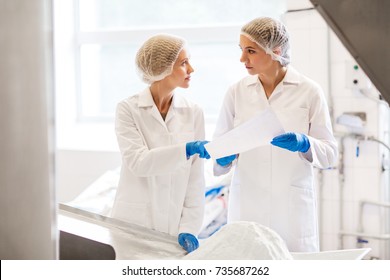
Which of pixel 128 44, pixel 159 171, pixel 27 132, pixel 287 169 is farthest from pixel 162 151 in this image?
pixel 128 44

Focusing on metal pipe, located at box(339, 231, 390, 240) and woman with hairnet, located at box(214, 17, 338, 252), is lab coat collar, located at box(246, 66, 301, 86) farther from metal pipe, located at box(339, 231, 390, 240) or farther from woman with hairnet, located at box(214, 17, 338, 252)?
metal pipe, located at box(339, 231, 390, 240)

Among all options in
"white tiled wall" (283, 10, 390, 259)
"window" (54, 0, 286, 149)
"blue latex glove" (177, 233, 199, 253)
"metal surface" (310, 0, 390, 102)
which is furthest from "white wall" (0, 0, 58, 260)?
"window" (54, 0, 286, 149)

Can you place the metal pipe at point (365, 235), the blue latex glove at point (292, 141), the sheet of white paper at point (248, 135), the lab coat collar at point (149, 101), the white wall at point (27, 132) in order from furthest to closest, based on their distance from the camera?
the metal pipe at point (365, 235), the lab coat collar at point (149, 101), the blue latex glove at point (292, 141), the sheet of white paper at point (248, 135), the white wall at point (27, 132)

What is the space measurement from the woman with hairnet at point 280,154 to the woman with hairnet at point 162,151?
0.16 meters

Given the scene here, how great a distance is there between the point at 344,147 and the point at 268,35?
1.37m

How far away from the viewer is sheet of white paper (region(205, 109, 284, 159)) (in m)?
1.28

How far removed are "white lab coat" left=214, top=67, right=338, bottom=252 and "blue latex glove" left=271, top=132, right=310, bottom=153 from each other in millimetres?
92

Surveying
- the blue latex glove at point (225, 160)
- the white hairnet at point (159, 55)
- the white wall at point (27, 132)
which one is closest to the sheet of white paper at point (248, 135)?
the blue latex glove at point (225, 160)

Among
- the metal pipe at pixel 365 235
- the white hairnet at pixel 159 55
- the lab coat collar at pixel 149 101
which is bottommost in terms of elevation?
the metal pipe at pixel 365 235

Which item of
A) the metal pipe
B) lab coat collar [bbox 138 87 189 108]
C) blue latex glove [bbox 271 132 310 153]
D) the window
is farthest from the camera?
the window

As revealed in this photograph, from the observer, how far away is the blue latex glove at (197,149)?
1.38 metres

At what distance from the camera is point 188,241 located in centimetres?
133

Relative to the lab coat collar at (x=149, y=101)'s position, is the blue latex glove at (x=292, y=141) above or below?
below

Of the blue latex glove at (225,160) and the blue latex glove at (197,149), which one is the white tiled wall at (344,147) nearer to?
the blue latex glove at (225,160)
